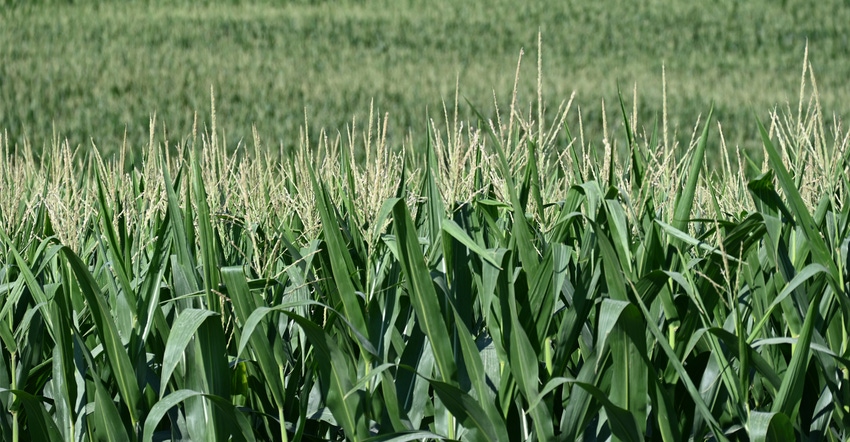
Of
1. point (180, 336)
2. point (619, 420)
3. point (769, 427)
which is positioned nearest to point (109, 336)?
point (180, 336)

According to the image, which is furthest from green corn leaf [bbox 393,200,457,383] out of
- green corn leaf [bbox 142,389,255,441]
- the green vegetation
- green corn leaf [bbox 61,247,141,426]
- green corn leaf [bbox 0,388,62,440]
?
green corn leaf [bbox 0,388,62,440]

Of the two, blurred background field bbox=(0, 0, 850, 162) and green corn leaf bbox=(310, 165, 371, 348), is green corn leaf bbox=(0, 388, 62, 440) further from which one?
blurred background field bbox=(0, 0, 850, 162)

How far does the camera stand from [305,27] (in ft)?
44.7

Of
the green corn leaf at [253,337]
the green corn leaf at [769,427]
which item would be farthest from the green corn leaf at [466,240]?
the green corn leaf at [769,427]

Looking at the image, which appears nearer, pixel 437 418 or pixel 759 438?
pixel 759 438

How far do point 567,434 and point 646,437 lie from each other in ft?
Result: 0.69

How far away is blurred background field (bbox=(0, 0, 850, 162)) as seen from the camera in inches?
353

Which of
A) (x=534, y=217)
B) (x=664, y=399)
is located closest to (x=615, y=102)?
(x=534, y=217)

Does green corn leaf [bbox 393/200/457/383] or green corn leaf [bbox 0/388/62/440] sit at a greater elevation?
green corn leaf [bbox 393/200/457/383]

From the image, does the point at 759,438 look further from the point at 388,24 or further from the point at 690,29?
the point at 690,29

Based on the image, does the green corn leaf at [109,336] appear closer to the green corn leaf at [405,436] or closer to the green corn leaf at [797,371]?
the green corn leaf at [405,436]

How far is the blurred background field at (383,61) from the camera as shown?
897 cm

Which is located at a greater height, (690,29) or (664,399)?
(664,399)

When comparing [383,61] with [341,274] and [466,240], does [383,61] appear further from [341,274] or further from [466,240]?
[466,240]
